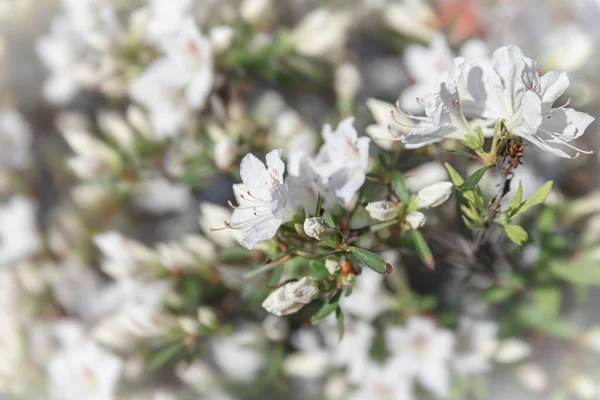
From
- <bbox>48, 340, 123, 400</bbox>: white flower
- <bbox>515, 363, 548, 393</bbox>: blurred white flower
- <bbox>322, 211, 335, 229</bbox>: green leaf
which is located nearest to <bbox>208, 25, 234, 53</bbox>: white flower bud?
<bbox>322, 211, 335, 229</bbox>: green leaf

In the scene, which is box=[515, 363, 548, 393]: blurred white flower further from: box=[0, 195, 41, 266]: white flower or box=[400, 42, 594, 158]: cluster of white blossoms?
box=[0, 195, 41, 266]: white flower

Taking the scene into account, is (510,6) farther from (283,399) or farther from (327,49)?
(283,399)

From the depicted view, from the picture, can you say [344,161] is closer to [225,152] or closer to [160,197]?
[225,152]

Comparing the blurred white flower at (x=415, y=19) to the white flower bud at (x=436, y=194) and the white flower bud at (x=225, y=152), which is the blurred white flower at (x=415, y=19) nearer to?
the white flower bud at (x=225, y=152)

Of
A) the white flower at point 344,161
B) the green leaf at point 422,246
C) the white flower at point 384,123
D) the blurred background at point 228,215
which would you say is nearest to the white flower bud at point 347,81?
the blurred background at point 228,215

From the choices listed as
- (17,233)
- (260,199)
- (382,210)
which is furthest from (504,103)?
(17,233)

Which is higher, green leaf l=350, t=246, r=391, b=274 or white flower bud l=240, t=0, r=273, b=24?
white flower bud l=240, t=0, r=273, b=24

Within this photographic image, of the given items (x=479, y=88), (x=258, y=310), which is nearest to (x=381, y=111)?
(x=479, y=88)
